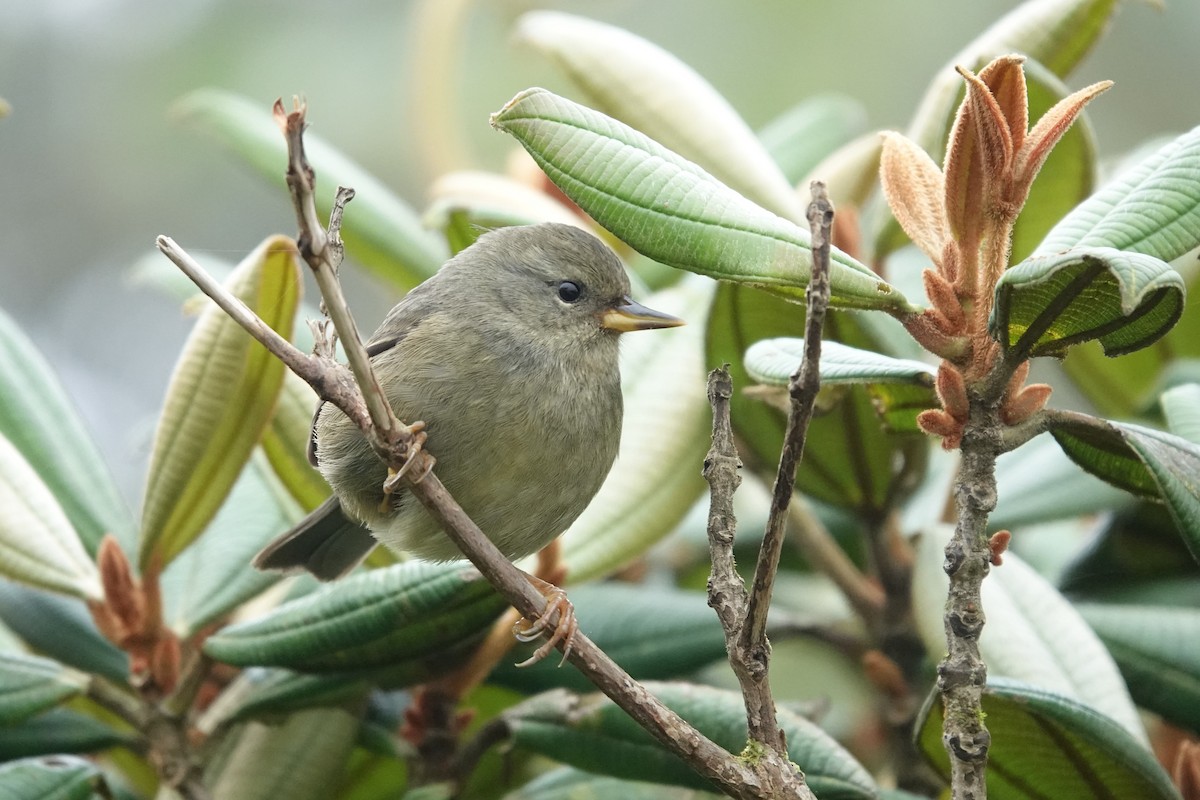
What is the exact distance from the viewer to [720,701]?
213 centimetres

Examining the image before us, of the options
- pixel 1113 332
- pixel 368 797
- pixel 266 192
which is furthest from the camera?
pixel 266 192

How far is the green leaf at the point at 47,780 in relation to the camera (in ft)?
6.95

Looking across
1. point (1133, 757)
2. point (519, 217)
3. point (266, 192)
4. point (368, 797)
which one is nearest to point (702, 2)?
point (266, 192)

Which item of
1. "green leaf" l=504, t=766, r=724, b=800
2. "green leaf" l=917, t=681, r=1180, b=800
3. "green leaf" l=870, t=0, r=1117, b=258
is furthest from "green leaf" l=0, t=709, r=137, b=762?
"green leaf" l=870, t=0, r=1117, b=258

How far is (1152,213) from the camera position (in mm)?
1674

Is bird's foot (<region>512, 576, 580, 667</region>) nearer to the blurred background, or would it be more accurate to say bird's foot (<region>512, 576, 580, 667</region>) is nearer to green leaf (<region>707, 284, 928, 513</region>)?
green leaf (<region>707, 284, 928, 513</region>)

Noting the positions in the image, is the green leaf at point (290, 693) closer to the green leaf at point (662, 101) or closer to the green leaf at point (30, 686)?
the green leaf at point (30, 686)

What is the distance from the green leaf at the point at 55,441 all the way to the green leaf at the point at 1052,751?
64.5 inches

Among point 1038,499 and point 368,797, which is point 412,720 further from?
point 1038,499

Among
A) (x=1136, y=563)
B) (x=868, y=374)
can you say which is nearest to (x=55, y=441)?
(x=868, y=374)

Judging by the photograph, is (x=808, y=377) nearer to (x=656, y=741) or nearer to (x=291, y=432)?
(x=656, y=741)

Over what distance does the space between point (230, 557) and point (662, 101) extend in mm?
1281

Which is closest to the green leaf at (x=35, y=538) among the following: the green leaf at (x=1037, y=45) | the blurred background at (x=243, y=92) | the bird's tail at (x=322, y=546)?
the bird's tail at (x=322, y=546)

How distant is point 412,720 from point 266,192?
689 centimetres
